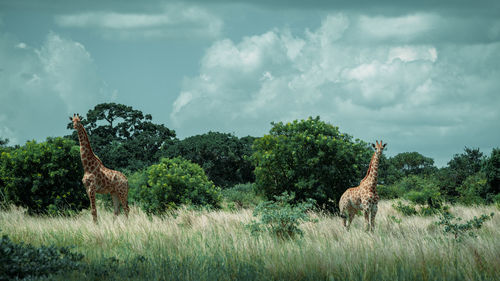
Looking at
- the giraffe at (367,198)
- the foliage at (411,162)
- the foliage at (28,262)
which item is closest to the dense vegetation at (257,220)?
the foliage at (28,262)

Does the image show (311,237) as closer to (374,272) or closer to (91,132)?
(374,272)

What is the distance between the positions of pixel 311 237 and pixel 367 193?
2.34 meters

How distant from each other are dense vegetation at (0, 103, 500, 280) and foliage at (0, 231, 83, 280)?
24 mm

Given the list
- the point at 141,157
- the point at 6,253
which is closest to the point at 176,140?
the point at 141,157

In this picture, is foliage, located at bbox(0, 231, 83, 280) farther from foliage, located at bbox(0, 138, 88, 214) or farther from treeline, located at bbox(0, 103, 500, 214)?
foliage, located at bbox(0, 138, 88, 214)

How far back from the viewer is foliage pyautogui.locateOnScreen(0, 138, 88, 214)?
16922mm

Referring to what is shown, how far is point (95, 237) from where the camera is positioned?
11227 mm

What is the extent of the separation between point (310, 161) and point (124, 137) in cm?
2691

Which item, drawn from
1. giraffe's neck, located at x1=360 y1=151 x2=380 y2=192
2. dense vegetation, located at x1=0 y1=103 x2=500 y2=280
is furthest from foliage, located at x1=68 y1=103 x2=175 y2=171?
giraffe's neck, located at x1=360 y1=151 x2=380 y2=192

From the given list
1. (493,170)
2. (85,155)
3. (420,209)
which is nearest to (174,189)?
(85,155)

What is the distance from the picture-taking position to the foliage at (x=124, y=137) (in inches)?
1463

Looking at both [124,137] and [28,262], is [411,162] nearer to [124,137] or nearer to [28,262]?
[124,137]

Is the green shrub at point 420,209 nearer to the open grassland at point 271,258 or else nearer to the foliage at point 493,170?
the foliage at point 493,170

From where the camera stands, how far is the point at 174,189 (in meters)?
16.1
